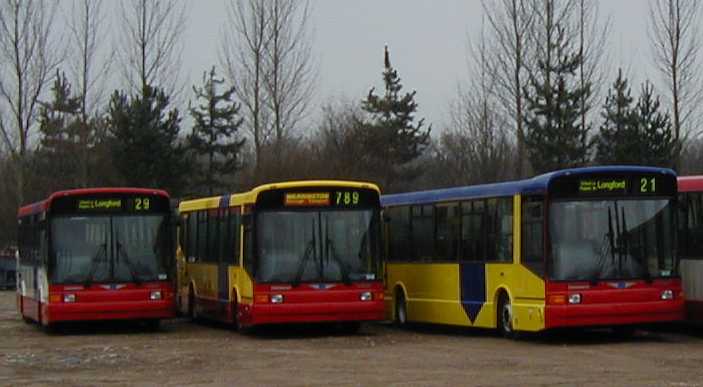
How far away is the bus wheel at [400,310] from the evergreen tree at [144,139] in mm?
31625

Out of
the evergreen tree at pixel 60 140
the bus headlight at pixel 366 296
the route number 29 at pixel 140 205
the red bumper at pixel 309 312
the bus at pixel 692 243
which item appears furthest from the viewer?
the evergreen tree at pixel 60 140

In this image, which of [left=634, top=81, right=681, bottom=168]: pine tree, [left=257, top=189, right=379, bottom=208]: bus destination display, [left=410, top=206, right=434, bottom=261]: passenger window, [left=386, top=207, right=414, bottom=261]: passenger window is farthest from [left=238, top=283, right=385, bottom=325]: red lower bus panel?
[left=634, top=81, right=681, bottom=168]: pine tree

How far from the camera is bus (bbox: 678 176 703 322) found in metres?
21.9

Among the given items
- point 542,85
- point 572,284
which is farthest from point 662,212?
point 542,85

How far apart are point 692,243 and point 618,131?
2885 cm

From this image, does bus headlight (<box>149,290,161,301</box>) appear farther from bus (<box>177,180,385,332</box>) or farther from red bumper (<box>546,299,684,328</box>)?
red bumper (<box>546,299,684,328</box>)

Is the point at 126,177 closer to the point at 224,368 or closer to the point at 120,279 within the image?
the point at 120,279

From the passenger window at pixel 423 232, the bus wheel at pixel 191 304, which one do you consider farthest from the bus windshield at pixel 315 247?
the bus wheel at pixel 191 304

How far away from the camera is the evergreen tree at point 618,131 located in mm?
49719

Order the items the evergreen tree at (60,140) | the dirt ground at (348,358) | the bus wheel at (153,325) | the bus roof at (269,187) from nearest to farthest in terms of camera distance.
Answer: the dirt ground at (348,358) < the bus roof at (269,187) < the bus wheel at (153,325) < the evergreen tree at (60,140)

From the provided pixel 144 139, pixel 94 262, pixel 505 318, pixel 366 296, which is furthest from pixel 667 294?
pixel 144 139

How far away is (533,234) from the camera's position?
21.5 metres

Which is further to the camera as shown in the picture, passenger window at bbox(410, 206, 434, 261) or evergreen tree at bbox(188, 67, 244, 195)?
evergreen tree at bbox(188, 67, 244, 195)

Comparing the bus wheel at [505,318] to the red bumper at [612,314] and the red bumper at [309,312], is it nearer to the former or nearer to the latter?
the red bumper at [612,314]
